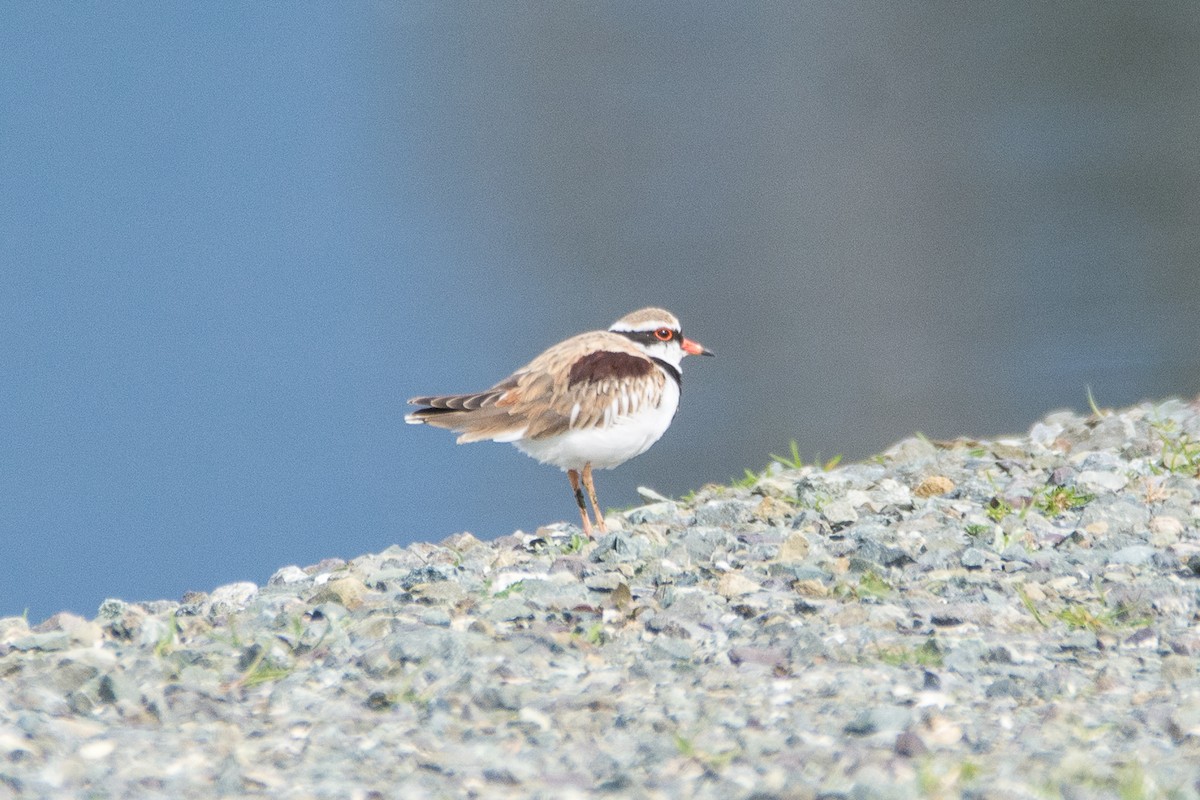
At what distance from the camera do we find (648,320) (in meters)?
8.00

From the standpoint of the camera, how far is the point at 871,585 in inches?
209

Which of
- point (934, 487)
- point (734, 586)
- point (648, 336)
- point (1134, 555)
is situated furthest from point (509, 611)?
point (648, 336)

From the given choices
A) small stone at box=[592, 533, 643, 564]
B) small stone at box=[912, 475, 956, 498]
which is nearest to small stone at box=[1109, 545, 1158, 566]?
small stone at box=[912, 475, 956, 498]

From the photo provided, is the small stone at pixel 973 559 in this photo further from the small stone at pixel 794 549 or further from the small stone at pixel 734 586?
the small stone at pixel 734 586

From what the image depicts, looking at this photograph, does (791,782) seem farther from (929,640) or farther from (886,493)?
(886,493)

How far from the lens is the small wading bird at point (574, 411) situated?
701 centimetres

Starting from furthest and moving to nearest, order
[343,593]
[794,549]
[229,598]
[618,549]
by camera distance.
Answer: [229,598], [618,549], [794,549], [343,593]

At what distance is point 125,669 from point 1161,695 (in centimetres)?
319

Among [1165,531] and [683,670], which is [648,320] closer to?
[1165,531]

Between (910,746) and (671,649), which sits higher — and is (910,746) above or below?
below

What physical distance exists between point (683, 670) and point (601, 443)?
2.66 metres

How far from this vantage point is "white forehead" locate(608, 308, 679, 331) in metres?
7.98

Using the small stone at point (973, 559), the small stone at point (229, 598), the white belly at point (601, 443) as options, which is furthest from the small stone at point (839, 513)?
the small stone at point (229, 598)

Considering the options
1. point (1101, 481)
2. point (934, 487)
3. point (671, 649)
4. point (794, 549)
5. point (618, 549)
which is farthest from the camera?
point (934, 487)
